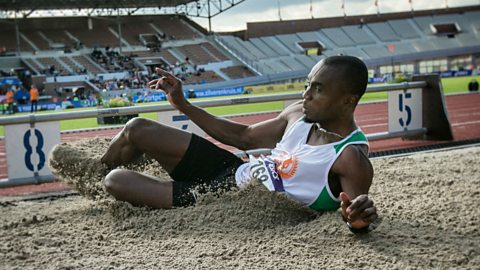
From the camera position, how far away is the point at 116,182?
337 centimetres

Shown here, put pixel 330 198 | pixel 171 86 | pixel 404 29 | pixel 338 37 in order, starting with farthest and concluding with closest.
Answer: pixel 404 29 → pixel 338 37 → pixel 171 86 → pixel 330 198

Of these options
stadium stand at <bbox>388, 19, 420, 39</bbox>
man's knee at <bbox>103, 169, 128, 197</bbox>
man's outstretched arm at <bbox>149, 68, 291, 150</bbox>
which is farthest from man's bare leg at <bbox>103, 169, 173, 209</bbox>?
stadium stand at <bbox>388, 19, 420, 39</bbox>

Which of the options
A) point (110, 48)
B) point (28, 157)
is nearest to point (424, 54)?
point (110, 48)

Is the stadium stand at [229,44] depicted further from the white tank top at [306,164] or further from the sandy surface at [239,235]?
the white tank top at [306,164]

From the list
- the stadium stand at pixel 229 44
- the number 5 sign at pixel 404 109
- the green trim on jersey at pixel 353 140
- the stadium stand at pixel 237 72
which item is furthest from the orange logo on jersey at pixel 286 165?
the stadium stand at pixel 237 72

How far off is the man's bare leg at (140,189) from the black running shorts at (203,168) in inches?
3.0

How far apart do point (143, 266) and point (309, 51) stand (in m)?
45.5

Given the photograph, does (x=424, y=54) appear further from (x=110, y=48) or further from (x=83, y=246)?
(x=83, y=246)

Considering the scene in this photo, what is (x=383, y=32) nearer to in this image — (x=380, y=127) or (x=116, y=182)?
(x=380, y=127)

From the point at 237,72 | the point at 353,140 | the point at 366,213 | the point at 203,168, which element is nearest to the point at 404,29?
the point at 237,72

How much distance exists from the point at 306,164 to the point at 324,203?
26cm

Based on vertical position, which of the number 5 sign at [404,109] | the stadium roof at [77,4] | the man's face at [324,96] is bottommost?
the number 5 sign at [404,109]

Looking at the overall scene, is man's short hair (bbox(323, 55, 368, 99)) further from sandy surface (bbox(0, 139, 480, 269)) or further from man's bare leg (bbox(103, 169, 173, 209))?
man's bare leg (bbox(103, 169, 173, 209))

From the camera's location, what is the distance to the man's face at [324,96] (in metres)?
2.68
